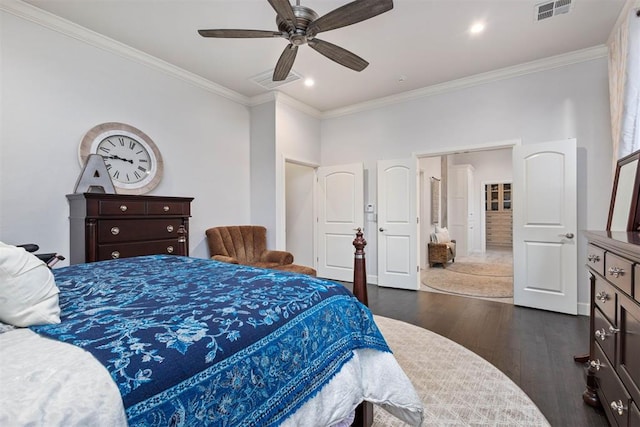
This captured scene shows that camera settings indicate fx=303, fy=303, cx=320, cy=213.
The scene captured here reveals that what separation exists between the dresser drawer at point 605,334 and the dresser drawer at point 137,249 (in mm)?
3342

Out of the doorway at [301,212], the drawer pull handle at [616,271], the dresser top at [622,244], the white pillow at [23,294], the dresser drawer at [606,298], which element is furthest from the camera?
the doorway at [301,212]

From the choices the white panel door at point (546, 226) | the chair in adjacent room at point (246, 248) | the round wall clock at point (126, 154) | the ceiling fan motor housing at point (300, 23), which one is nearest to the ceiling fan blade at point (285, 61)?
the ceiling fan motor housing at point (300, 23)

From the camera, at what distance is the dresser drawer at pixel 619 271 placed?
1.16 m

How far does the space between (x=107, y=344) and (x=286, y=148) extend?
13.5ft

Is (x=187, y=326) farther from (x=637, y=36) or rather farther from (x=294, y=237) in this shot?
(x=294, y=237)

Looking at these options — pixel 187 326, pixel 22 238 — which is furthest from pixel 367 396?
pixel 22 238

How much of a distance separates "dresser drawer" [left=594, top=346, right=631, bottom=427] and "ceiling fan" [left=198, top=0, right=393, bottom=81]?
2.25 meters

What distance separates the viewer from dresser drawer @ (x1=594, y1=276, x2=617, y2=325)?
137 cm

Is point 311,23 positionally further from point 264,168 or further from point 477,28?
point 264,168

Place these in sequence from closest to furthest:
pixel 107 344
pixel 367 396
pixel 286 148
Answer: pixel 107 344 → pixel 367 396 → pixel 286 148

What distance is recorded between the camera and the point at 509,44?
3234mm

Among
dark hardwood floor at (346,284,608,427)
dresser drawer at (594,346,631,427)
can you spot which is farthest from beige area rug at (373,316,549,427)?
dresser drawer at (594,346,631,427)

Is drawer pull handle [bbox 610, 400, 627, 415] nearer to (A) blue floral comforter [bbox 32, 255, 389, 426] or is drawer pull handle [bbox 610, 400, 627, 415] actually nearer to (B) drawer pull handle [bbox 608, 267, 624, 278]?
(B) drawer pull handle [bbox 608, 267, 624, 278]

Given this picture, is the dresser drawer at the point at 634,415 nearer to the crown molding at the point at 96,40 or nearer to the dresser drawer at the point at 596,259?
the dresser drawer at the point at 596,259
